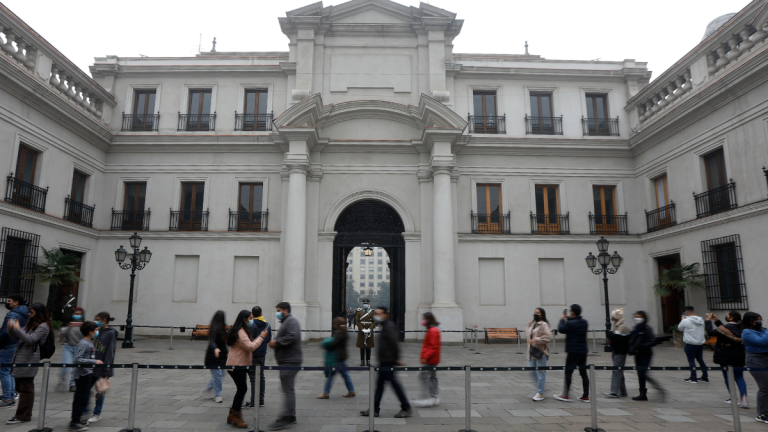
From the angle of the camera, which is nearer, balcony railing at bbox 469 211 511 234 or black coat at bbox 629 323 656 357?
black coat at bbox 629 323 656 357

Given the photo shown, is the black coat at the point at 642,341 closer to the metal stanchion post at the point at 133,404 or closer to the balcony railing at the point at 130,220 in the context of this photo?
the metal stanchion post at the point at 133,404

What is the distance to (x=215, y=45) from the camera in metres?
28.4

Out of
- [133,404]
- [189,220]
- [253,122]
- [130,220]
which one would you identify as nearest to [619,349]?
[133,404]

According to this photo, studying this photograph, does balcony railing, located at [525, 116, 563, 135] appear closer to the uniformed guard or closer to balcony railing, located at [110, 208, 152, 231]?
the uniformed guard

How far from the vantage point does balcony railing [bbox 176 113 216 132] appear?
21484mm

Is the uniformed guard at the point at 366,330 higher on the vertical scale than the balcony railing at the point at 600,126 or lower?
lower

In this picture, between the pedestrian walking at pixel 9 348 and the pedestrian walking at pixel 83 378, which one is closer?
the pedestrian walking at pixel 83 378

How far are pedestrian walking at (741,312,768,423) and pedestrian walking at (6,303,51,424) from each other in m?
11.0

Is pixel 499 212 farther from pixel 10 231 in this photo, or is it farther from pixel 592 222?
pixel 10 231

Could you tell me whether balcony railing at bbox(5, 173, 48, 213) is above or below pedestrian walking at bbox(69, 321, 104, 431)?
above

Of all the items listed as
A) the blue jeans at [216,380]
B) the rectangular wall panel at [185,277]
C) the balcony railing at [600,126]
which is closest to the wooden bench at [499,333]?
the balcony railing at [600,126]

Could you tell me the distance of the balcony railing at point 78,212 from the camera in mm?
18500

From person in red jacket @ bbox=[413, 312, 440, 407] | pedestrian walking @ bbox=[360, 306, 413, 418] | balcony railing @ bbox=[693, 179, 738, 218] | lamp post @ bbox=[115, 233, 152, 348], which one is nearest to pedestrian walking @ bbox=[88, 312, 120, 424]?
pedestrian walking @ bbox=[360, 306, 413, 418]

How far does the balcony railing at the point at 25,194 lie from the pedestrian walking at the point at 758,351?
1934cm
